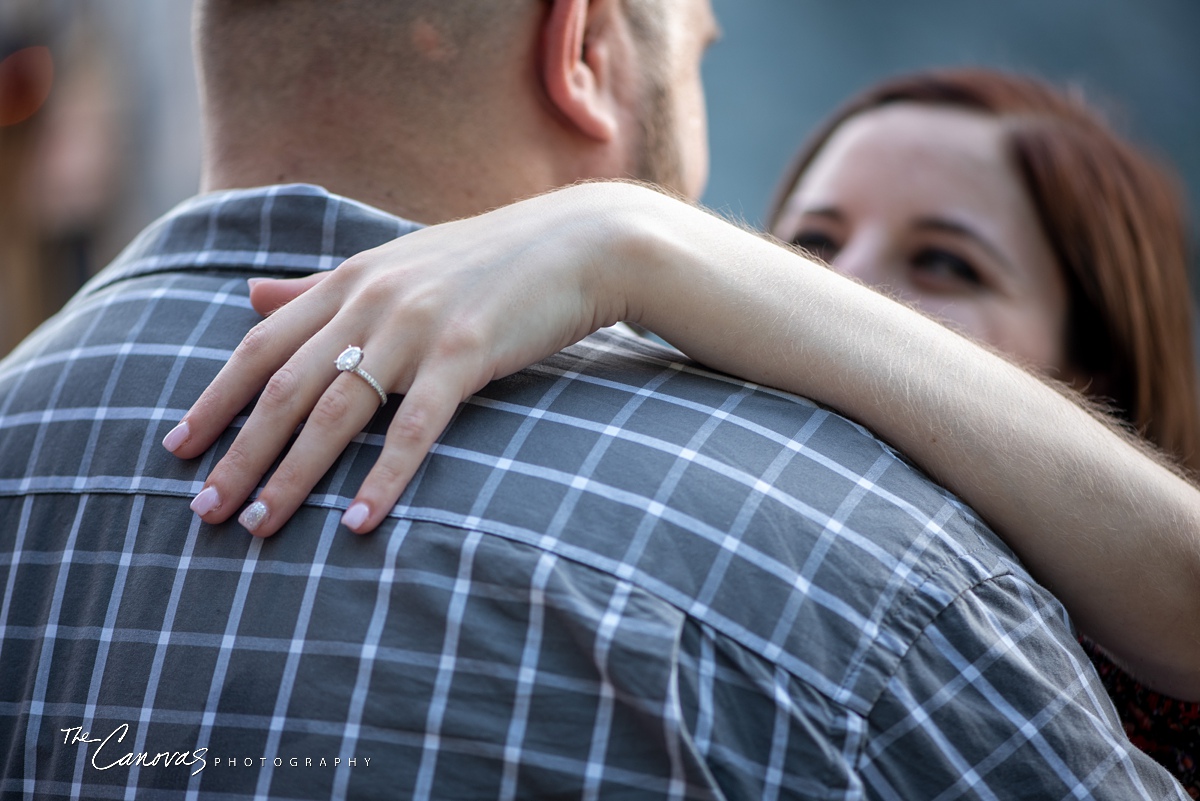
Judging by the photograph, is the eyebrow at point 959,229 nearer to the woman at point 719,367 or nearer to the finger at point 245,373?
the woman at point 719,367

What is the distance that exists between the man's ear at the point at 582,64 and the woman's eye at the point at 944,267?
1231 mm

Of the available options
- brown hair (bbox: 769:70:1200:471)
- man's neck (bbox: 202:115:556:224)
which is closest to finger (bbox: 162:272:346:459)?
man's neck (bbox: 202:115:556:224)

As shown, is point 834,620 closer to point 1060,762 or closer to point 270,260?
point 1060,762

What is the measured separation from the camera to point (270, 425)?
35.7 inches

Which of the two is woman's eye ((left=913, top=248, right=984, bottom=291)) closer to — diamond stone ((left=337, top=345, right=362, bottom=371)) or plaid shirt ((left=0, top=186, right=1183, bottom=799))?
plaid shirt ((left=0, top=186, right=1183, bottom=799))

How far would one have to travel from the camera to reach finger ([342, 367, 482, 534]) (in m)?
0.85

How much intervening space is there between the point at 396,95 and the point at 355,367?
0.44m

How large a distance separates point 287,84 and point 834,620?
3.04 ft

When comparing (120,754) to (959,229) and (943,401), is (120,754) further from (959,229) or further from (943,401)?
(959,229)

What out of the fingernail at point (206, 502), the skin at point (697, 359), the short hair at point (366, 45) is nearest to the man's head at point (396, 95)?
the short hair at point (366, 45)

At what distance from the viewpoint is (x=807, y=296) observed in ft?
3.42

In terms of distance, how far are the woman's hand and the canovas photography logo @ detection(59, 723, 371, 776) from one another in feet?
0.67

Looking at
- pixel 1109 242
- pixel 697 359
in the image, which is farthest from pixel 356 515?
pixel 1109 242

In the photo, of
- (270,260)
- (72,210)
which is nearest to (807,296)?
(270,260)
